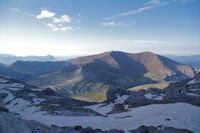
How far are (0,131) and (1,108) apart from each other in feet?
18.2

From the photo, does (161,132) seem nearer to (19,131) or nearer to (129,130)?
(129,130)

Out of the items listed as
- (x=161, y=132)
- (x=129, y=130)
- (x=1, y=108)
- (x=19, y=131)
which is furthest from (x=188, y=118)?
(x=1, y=108)

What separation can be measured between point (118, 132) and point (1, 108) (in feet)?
53.1

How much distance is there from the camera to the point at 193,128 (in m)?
16.9

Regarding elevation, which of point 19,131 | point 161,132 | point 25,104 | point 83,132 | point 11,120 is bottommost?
point 25,104

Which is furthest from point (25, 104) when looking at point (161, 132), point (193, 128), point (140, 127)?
point (193, 128)

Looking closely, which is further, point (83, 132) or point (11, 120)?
point (83, 132)

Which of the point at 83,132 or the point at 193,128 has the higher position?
the point at 193,128

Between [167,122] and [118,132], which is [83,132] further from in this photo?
[167,122]

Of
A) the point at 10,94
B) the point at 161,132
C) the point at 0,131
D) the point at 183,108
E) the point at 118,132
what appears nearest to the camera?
the point at 0,131

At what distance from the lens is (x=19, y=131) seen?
1254 cm

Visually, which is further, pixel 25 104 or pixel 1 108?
pixel 25 104

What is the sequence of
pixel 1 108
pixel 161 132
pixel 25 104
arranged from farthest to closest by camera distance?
pixel 25 104, pixel 161 132, pixel 1 108

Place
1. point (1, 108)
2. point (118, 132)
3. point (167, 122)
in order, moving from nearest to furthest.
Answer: point (1, 108), point (118, 132), point (167, 122)
